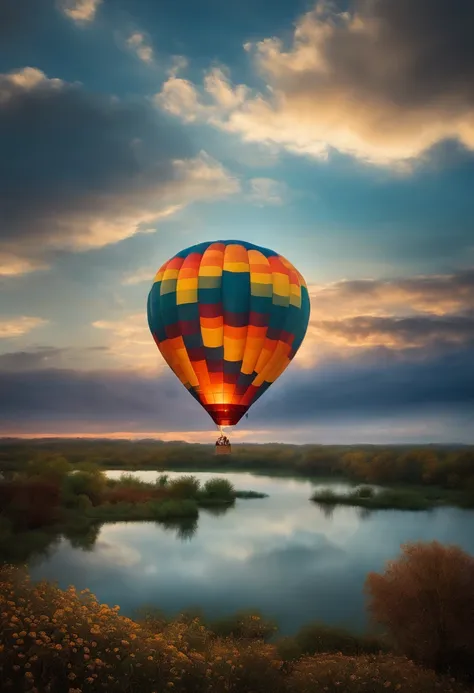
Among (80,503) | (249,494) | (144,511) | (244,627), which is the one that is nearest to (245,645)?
(244,627)

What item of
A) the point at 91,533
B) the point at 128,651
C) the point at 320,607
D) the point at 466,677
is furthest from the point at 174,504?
the point at 128,651

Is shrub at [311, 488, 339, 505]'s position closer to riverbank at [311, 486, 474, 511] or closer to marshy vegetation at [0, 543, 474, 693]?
riverbank at [311, 486, 474, 511]

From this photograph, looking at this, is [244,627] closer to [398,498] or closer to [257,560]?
[257,560]

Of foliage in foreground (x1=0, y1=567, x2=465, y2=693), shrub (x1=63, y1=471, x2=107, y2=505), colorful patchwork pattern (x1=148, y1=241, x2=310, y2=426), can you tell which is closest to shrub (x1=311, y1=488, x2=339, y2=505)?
shrub (x1=63, y1=471, x2=107, y2=505)

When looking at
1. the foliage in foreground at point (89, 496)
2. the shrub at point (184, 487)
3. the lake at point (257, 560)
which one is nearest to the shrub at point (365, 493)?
the lake at point (257, 560)

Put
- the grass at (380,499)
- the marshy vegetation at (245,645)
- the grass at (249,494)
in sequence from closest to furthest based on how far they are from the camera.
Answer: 1. the marshy vegetation at (245,645)
2. the grass at (380,499)
3. the grass at (249,494)

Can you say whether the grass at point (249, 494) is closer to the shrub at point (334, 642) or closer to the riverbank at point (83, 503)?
the riverbank at point (83, 503)

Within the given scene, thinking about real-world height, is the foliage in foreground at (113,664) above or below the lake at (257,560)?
above
